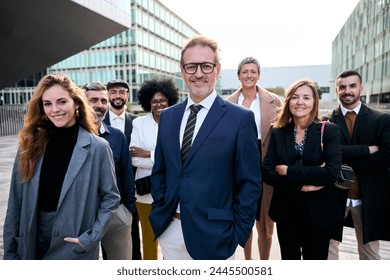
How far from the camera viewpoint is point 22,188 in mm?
2016

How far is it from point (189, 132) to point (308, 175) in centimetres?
111

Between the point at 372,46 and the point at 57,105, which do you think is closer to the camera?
the point at 57,105

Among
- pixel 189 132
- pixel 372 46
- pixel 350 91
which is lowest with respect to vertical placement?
pixel 189 132

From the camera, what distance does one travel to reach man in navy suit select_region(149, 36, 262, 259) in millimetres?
1833

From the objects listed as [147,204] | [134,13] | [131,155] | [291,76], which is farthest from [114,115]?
[291,76]

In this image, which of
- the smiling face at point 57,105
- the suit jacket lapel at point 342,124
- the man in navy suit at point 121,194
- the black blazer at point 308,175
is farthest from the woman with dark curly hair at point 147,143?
the suit jacket lapel at point 342,124

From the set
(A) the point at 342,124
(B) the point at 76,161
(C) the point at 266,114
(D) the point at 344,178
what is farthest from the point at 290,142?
(B) the point at 76,161

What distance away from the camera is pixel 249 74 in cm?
339

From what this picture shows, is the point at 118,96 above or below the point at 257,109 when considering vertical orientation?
above

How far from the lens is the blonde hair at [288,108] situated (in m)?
2.55

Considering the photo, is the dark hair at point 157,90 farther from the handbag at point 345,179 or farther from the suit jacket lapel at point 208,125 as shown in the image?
the handbag at point 345,179

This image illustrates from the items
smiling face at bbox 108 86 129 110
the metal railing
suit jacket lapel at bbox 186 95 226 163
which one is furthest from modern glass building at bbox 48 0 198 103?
suit jacket lapel at bbox 186 95 226 163

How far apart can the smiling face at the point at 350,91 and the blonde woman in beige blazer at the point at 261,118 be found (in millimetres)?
698

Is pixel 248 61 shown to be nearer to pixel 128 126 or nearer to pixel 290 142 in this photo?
pixel 290 142
